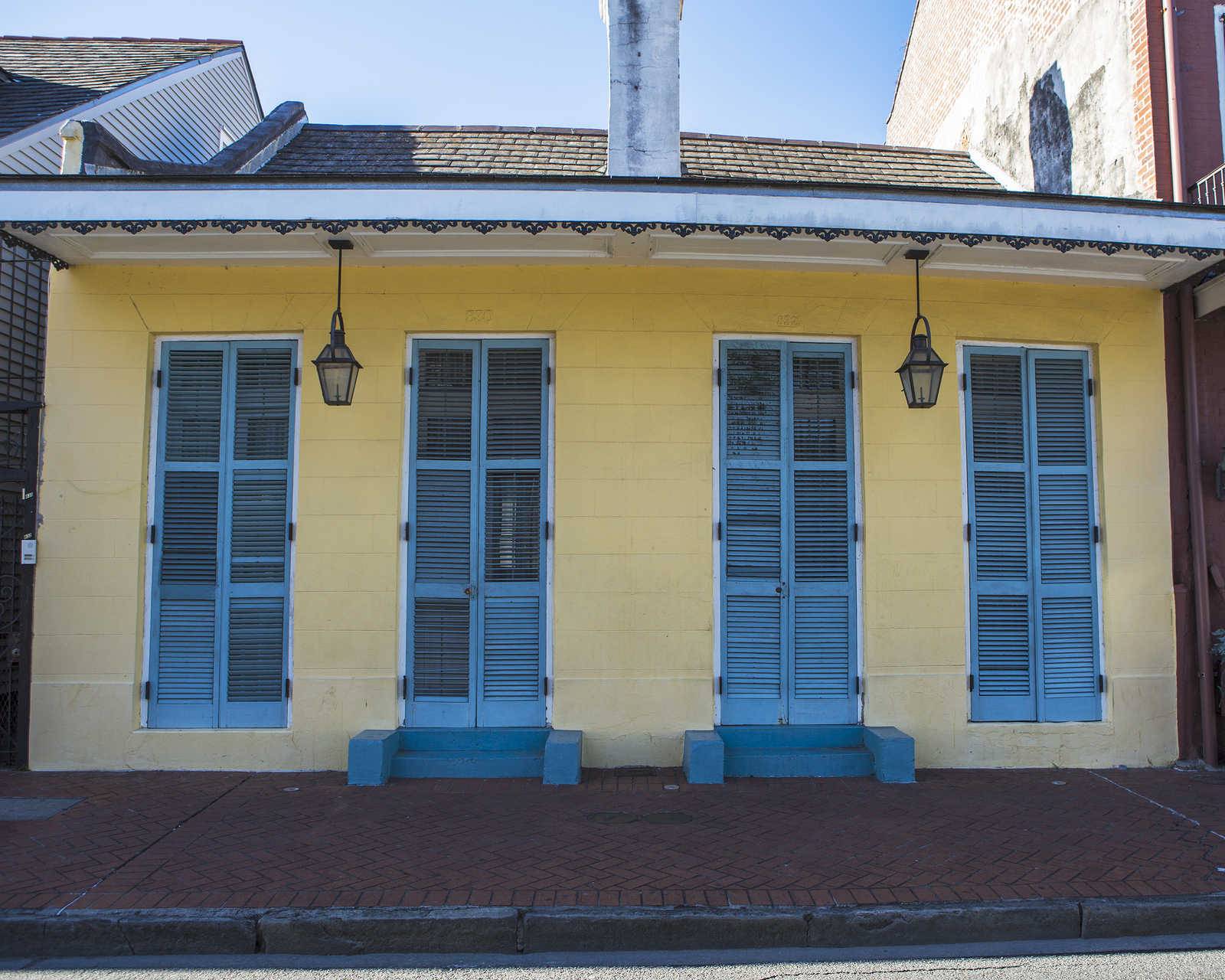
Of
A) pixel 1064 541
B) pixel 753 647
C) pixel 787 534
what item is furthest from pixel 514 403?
pixel 1064 541

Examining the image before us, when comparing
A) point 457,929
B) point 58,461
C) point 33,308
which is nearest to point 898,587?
point 457,929

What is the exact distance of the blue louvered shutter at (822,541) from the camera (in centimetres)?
578

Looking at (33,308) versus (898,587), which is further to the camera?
(33,308)

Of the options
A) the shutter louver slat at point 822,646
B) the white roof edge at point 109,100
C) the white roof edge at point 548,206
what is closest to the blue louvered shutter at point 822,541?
the shutter louver slat at point 822,646

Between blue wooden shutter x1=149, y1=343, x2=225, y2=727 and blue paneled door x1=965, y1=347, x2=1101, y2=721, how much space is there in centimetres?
568

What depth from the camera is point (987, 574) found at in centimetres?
594

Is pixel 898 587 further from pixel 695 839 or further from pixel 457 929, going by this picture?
pixel 457 929

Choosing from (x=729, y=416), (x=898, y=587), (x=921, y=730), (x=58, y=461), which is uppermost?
(x=729, y=416)

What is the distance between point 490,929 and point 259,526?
3.56 m

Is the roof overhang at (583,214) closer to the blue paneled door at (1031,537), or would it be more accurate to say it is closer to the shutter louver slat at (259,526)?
the blue paneled door at (1031,537)

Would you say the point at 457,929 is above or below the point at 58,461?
below

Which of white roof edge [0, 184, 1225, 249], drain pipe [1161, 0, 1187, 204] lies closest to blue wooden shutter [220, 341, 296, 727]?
white roof edge [0, 184, 1225, 249]

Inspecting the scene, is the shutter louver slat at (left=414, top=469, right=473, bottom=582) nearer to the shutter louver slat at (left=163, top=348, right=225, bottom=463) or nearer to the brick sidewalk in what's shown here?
the brick sidewalk

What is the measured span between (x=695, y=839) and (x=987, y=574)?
10.4ft
